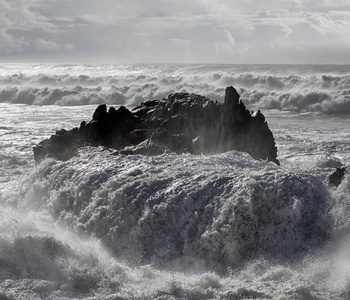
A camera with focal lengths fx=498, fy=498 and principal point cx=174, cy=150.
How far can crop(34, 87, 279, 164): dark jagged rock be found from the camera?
11.3m

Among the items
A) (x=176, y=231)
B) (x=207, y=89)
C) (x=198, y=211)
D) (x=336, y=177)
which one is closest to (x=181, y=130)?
(x=198, y=211)

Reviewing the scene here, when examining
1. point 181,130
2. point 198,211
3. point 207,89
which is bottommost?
point 198,211

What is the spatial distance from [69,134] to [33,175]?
72.5 inches

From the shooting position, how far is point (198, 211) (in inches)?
295

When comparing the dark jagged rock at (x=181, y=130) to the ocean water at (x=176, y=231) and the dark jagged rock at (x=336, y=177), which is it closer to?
the ocean water at (x=176, y=231)

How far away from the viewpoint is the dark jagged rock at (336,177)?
742 centimetres

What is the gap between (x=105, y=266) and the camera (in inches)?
275

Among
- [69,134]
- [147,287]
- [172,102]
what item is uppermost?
[172,102]

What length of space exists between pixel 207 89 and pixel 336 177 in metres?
31.2

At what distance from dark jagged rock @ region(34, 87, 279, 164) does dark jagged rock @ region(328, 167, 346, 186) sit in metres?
3.97

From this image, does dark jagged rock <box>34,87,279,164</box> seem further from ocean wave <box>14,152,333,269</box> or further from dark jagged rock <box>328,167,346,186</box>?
dark jagged rock <box>328,167,346,186</box>

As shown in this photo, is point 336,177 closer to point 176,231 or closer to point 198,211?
point 198,211

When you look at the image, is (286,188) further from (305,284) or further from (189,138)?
(189,138)

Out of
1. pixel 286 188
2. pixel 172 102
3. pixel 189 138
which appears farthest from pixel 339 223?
pixel 172 102
